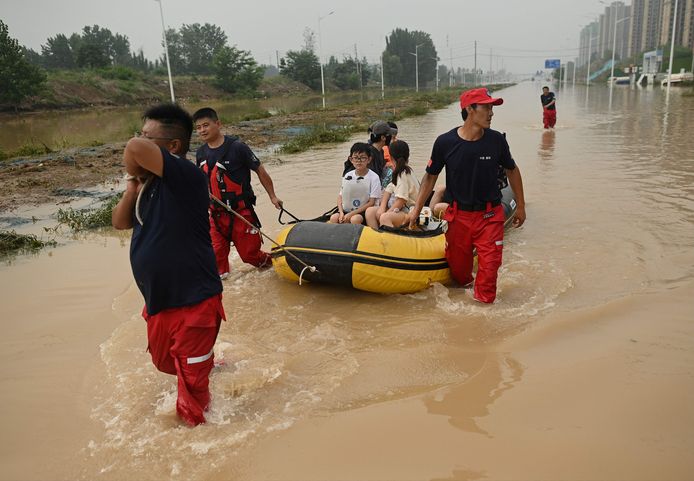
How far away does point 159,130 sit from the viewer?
8.77 ft

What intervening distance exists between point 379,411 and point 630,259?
12.3ft

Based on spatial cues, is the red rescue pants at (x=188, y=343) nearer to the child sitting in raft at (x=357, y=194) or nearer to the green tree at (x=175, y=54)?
the child sitting in raft at (x=357, y=194)

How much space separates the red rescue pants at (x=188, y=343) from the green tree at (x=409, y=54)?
10063 cm

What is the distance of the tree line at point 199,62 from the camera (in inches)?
1352

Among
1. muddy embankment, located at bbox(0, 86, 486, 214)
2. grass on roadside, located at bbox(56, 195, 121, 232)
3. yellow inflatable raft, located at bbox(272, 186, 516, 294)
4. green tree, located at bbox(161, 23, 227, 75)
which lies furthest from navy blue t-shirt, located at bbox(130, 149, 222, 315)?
green tree, located at bbox(161, 23, 227, 75)

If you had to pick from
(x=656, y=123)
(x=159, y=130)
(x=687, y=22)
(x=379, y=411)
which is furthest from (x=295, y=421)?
(x=687, y=22)

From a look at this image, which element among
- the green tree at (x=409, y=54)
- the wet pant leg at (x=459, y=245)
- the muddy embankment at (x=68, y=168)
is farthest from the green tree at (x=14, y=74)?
the green tree at (x=409, y=54)

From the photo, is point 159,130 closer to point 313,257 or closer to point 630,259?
point 313,257

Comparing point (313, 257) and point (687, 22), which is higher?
point (687, 22)

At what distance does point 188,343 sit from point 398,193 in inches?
119

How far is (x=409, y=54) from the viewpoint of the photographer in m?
108

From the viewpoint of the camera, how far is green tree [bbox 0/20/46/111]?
33.2 meters

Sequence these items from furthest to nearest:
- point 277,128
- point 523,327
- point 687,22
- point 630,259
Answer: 1. point 687,22
2. point 277,128
3. point 630,259
4. point 523,327

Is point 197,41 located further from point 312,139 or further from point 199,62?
point 312,139
